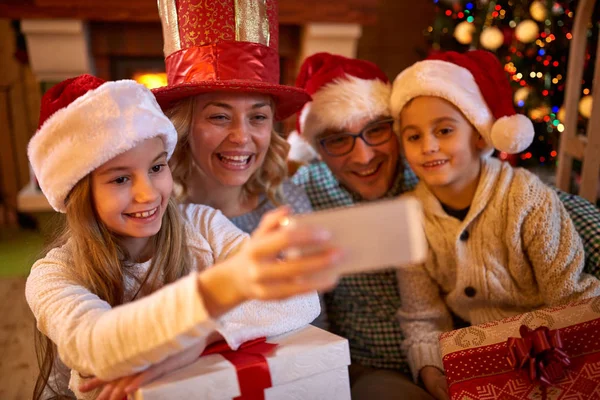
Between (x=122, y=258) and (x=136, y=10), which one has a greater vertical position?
(x=136, y=10)

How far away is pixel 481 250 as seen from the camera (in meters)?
1.43

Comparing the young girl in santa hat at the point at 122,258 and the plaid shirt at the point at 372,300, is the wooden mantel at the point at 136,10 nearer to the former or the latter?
the plaid shirt at the point at 372,300

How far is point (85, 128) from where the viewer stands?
39.7 inches

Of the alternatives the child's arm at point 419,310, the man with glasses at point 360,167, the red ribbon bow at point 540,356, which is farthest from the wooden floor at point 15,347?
the red ribbon bow at point 540,356

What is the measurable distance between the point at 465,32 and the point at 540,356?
102 inches

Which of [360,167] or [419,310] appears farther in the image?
[360,167]

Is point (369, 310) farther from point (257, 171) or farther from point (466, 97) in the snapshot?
point (466, 97)

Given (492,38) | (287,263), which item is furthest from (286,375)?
(492,38)

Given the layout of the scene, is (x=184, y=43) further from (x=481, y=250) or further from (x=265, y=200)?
(x=481, y=250)

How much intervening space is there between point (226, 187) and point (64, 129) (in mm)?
638

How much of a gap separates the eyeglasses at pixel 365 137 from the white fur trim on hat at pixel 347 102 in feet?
0.09

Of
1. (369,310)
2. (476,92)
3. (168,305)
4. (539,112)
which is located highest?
(476,92)

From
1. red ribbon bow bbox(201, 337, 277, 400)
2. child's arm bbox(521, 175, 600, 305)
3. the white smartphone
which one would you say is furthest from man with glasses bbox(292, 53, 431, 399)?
the white smartphone

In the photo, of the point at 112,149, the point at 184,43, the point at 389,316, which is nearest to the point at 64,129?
the point at 112,149
